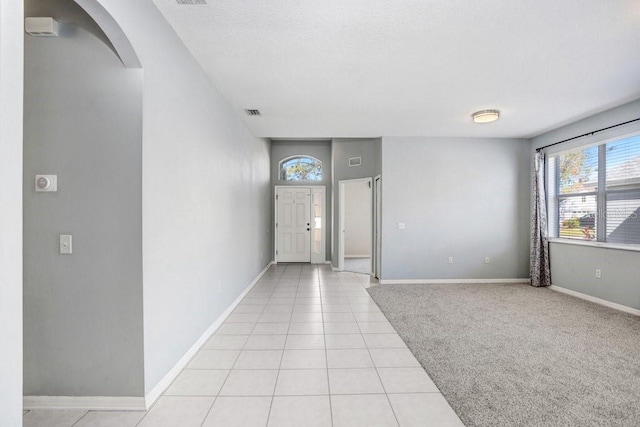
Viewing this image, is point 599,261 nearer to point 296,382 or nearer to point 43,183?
point 296,382

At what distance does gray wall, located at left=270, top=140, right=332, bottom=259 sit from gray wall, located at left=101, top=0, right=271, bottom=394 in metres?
3.61

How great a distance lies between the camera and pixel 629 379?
7.59 feet

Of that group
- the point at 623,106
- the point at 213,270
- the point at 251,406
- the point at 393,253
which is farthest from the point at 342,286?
the point at 623,106

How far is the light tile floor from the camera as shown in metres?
1.87

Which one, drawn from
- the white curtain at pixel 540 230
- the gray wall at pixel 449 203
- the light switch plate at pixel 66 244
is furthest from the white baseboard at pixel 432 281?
the light switch plate at pixel 66 244

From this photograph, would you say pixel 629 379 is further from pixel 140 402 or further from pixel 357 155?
pixel 357 155

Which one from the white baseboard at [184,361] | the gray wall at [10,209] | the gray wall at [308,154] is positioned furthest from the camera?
the gray wall at [308,154]

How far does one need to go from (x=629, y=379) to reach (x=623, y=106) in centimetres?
347

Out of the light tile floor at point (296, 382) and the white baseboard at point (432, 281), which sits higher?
the white baseboard at point (432, 281)

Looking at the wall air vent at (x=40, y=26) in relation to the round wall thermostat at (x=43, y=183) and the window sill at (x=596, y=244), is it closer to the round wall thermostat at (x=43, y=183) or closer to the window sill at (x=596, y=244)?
the round wall thermostat at (x=43, y=183)

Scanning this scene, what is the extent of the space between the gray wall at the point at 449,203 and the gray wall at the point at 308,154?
99.6 inches

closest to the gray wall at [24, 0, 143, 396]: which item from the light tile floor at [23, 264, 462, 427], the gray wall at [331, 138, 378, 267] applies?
the light tile floor at [23, 264, 462, 427]

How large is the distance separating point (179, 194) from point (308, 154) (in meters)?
5.56

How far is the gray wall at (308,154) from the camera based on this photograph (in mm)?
7645
